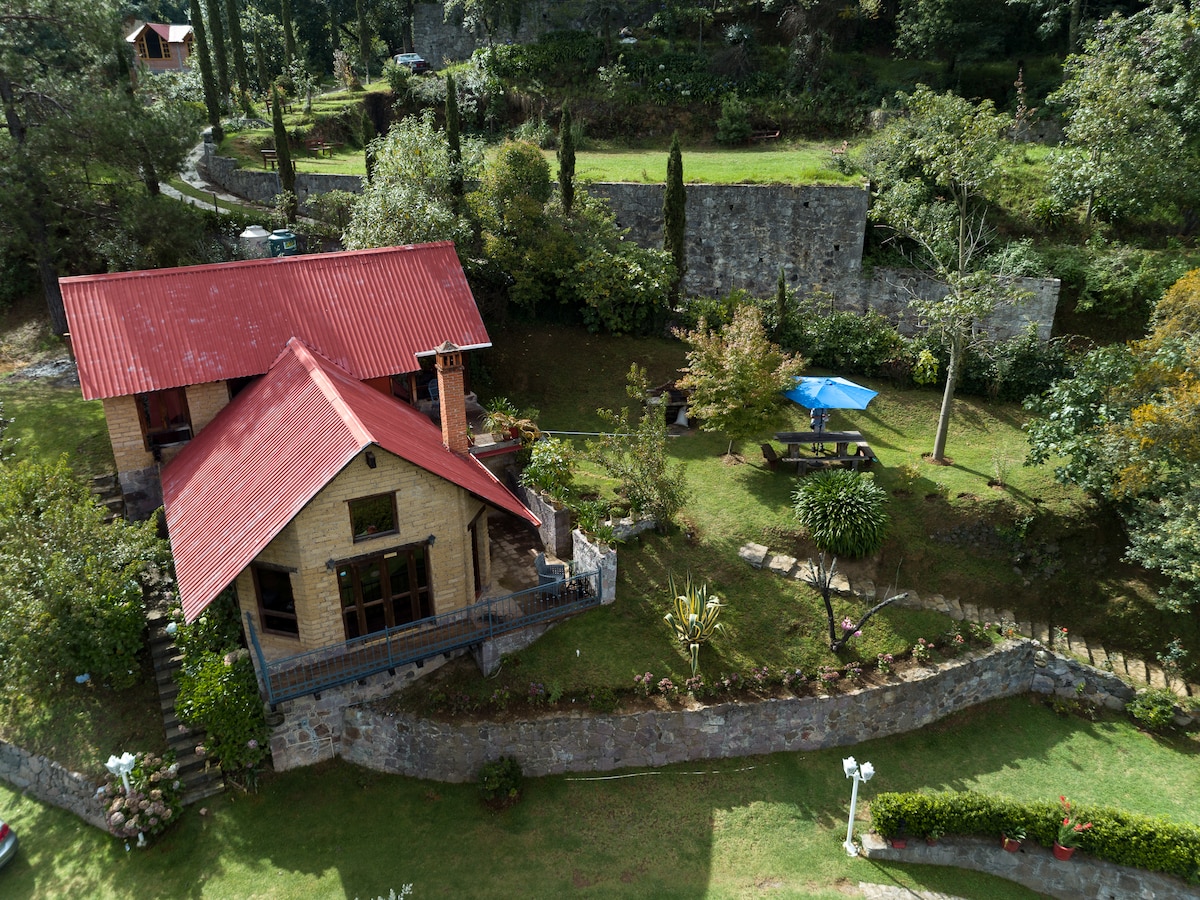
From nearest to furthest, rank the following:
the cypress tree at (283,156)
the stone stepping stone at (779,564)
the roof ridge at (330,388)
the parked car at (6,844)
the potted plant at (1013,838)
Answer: the parked car at (6,844) → the roof ridge at (330,388) → the potted plant at (1013,838) → the stone stepping stone at (779,564) → the cypress tree at (283,156)

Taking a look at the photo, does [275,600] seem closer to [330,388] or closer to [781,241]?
[330,388]

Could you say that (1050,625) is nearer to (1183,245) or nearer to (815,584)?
(815,584)

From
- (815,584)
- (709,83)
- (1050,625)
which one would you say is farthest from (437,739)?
(709,83)

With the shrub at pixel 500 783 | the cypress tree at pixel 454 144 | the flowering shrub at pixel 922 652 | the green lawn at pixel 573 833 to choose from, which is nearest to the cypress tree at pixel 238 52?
the cypress tree at pixel 454 144

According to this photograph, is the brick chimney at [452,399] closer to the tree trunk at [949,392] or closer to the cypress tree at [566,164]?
the cypress tree at [566,164]

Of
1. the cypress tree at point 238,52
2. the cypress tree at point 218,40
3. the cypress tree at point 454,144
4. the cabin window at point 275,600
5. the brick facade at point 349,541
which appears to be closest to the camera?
the brick facade at point 349,541

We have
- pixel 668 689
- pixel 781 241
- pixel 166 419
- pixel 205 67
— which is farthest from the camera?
pixel 205 67

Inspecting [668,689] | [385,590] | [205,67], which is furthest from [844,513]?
[205,67]
